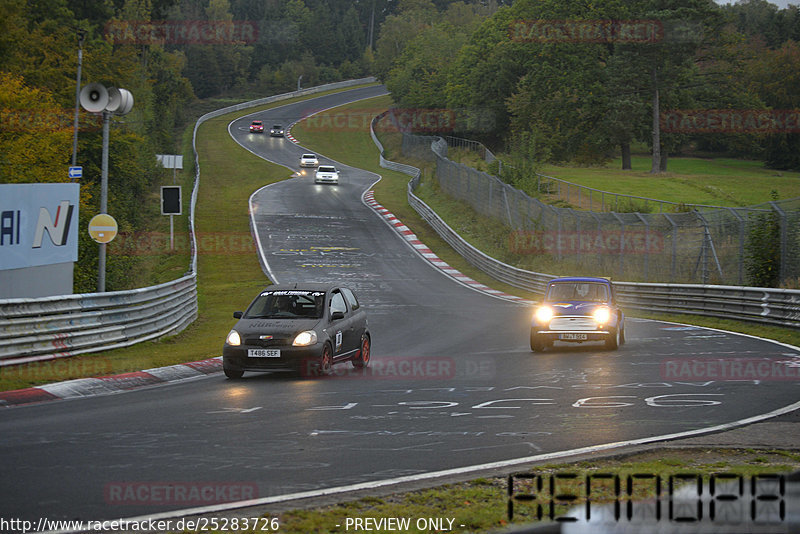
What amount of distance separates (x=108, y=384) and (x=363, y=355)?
4.88 m

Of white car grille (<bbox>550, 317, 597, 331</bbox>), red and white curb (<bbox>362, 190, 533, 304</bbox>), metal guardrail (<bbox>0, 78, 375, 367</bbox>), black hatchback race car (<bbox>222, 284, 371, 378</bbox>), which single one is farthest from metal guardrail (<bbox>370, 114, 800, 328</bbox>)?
metal guardrail (<bbox>0, 78, 375, 367</bbox>)

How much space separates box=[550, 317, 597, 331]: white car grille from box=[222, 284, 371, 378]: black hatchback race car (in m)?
4.63

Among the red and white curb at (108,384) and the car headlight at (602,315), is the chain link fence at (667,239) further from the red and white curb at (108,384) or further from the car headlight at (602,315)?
the red and white curb at (108,384)

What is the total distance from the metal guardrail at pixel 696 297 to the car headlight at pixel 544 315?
680cm

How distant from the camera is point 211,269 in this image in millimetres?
41719

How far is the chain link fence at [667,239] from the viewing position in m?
25.1

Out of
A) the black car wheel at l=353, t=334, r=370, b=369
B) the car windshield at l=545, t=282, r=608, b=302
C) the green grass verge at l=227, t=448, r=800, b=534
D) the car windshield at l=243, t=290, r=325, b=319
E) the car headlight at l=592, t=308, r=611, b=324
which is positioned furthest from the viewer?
the car windshield at l=545, t=282, r=608, b=302

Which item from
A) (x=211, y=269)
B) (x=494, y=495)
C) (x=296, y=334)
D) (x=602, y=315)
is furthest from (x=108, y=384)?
(x=211, y=269)

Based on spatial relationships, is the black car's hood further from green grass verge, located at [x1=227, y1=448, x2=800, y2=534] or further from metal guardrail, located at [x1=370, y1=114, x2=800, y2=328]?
metal guardrail, located at [x1=370, y1=114, x2=800, y2=328]

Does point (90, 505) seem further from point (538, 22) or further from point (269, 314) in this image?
point (538, 22)

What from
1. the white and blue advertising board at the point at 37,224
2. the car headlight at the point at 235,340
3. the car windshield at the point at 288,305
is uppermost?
the white and blue advertising board at the point at 37,224

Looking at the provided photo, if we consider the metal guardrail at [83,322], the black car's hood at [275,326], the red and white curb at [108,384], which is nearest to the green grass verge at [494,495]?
the red and white curb at [108,384]

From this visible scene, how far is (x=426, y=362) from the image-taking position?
17.5 meters

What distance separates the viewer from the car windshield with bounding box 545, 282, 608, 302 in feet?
65.9
